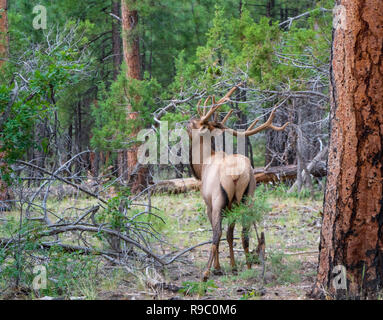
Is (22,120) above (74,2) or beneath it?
beneath

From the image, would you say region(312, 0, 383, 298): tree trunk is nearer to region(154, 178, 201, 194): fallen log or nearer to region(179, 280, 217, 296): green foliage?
region(179, 280, 217, 296): green foliage

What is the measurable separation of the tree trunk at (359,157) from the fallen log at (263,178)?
30.5 feet

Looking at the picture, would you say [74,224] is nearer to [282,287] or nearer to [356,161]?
[282,287]

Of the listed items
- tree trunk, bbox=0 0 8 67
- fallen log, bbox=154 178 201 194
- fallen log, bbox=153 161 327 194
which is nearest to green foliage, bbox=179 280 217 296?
tree trunk, bbox=0 0 8 67

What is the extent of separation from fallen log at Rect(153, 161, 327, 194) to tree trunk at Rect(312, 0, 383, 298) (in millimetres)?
9305

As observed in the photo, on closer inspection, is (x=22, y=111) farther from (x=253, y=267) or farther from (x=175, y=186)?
(x=175, y=186)

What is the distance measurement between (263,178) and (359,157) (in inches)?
385

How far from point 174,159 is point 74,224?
17.2 ft

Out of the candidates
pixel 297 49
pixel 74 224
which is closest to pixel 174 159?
pixel 297 49

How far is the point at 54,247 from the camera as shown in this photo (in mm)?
5855

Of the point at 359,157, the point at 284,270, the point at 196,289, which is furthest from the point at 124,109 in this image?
the point at 359,157

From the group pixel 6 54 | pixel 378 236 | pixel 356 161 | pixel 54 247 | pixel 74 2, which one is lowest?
pixel 54 247

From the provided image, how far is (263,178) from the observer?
1438cm

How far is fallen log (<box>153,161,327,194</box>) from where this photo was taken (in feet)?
46.3
